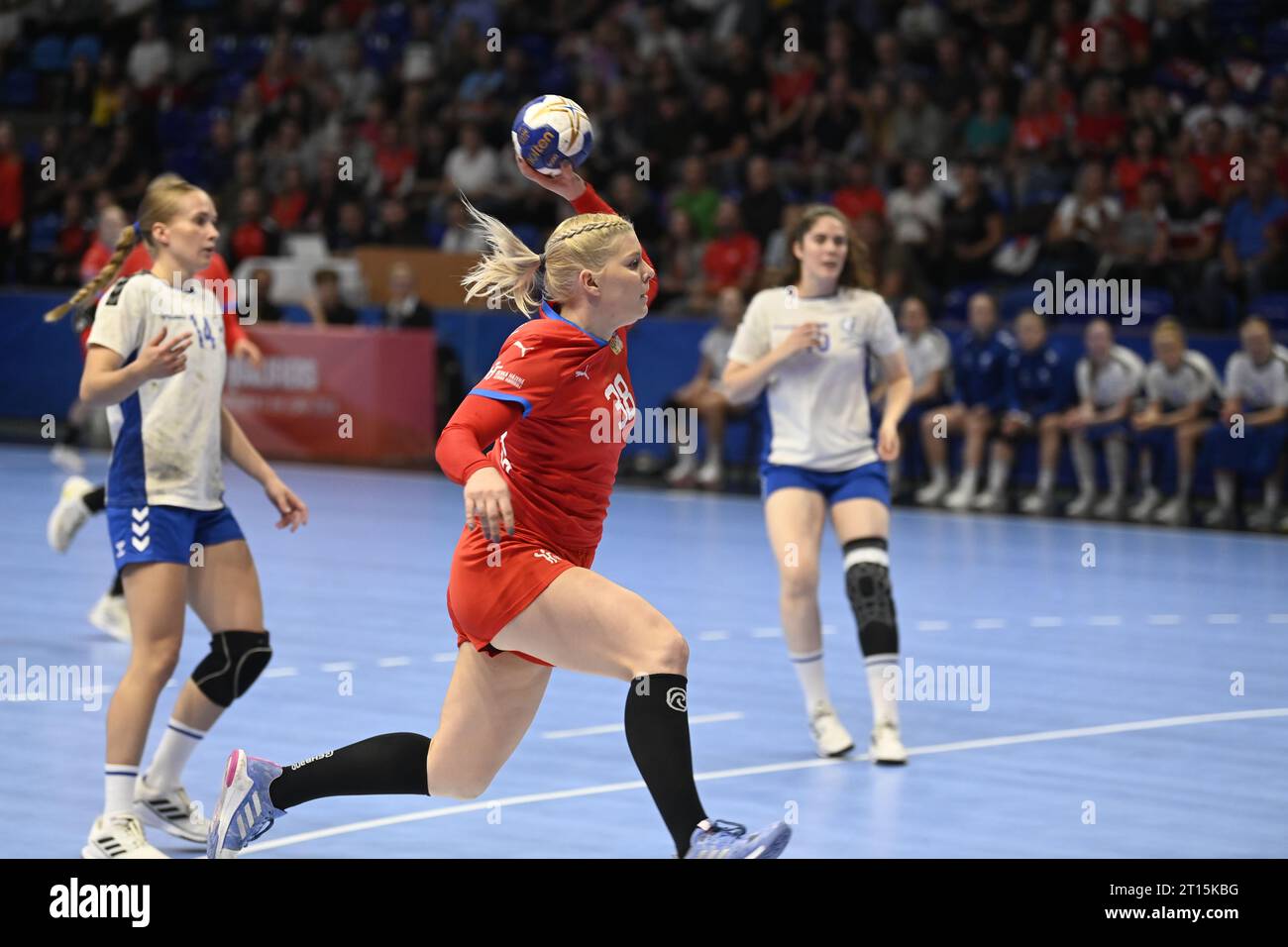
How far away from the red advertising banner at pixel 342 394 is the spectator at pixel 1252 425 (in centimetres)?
719

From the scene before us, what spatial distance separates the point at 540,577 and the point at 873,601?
299cm

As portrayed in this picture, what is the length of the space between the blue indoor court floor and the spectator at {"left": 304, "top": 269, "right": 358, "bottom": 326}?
424cm

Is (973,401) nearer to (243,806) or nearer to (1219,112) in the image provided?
(1219,112)

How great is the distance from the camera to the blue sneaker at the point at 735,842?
4.25 metres

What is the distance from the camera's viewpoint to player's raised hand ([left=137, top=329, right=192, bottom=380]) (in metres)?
5.54

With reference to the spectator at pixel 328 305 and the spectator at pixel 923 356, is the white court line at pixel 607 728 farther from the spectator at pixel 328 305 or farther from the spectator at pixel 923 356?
the spectator at pixel 328 305

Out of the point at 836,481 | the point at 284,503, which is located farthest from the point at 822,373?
the point at 284,503

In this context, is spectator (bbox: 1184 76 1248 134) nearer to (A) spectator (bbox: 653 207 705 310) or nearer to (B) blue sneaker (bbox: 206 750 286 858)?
(A) spectator (bbox: 653 207 705 310)

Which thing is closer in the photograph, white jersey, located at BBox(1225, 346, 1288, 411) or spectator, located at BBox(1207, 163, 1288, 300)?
white jersey, located at BBox(1225, 346, 1288, 411)

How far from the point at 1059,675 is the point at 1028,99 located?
9.75 meters

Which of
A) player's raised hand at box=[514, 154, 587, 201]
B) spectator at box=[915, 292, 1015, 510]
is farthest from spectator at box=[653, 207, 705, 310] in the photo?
player's raised hand at box=[514, 154, 587, 201]

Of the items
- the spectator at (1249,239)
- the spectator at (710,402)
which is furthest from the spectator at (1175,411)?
the spectator at (710,402)

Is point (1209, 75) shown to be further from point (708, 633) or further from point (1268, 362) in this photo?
point (708, 633)

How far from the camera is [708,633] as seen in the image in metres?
9.84
